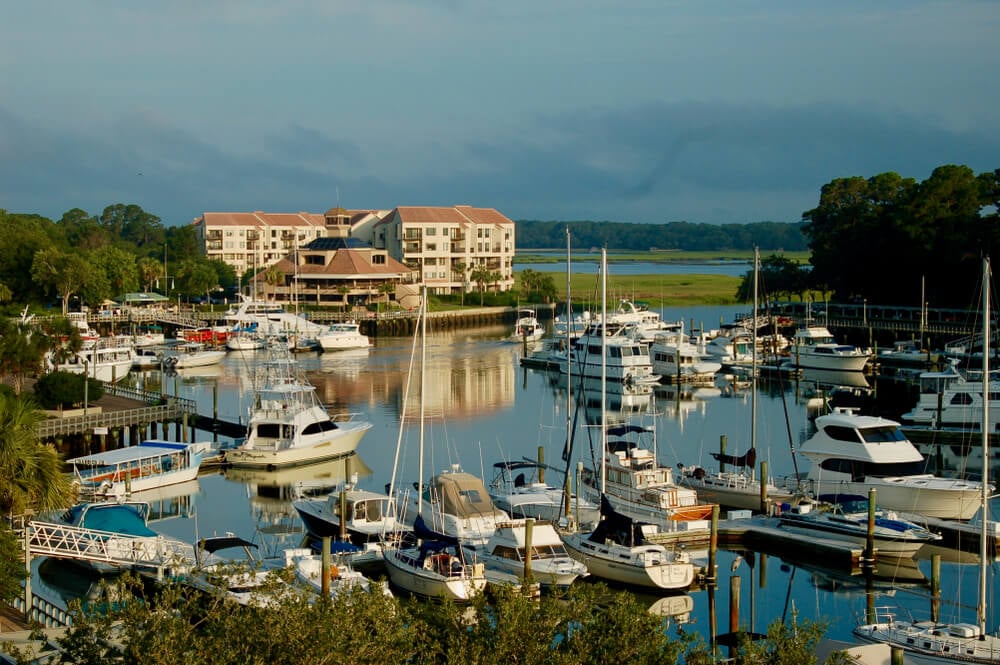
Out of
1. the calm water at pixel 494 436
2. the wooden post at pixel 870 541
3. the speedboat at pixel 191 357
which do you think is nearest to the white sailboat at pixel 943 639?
the calm water at pixel 494 436

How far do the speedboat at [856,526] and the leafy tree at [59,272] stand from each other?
75.7 m

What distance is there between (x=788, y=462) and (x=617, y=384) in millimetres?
22574

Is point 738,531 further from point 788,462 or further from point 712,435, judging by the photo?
point 712,435

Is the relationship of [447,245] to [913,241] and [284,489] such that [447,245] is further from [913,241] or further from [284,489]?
[284,489]

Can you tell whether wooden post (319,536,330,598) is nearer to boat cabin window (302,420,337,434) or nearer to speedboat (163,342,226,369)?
boat cabin window (302,420,337,434)

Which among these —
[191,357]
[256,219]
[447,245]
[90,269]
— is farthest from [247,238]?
[191,357]

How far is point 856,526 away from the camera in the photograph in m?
33.2

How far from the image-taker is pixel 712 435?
55219 mm

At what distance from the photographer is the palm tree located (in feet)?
90.0

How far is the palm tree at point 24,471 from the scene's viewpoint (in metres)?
27.4

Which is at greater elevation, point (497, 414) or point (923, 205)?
point (923, 205)

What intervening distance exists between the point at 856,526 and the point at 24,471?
20.9 meters

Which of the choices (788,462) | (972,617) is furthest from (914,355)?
(972,617)

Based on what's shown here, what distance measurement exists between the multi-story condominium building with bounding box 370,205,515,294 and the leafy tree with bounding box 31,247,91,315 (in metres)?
40.7
